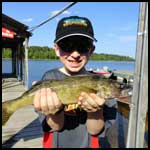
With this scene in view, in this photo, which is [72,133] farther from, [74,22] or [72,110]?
[74,22]

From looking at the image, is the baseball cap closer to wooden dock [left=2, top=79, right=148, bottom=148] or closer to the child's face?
the child's face

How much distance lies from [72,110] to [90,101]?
357 millimetres

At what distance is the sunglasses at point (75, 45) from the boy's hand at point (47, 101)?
18.2 inches

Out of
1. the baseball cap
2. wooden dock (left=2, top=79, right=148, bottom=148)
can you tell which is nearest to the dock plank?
wooden dock (left=2, top=79, right=148, bottom=148)

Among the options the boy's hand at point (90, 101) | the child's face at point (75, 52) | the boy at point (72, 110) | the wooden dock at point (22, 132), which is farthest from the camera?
the wooden dock at point (22, 132)

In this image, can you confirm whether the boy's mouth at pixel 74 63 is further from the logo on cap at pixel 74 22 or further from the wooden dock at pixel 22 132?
the wooden dock at pixel 22 132

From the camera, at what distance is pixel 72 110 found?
11.0 feet

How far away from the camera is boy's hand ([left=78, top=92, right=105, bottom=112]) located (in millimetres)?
3059

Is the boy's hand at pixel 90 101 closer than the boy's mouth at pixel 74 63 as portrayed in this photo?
Yes

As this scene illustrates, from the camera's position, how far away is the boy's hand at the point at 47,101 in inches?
121

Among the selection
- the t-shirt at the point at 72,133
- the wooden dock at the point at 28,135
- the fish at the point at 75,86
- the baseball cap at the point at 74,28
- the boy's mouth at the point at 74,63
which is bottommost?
the wooden dock at the point at 28,135

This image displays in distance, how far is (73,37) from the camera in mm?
3396

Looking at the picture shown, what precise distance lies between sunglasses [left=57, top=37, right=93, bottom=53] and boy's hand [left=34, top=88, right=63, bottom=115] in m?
0.46

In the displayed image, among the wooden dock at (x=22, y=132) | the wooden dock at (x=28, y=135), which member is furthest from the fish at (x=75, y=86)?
the wooden dock at (x=22, y=132)
